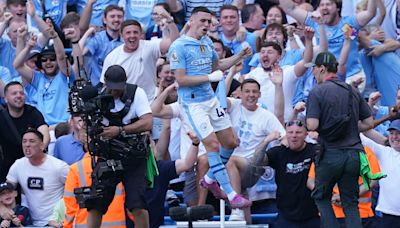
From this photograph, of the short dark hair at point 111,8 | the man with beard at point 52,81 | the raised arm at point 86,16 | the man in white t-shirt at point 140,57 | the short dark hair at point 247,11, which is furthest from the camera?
the short dark hair at point 247,11

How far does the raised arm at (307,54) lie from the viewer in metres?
17.0

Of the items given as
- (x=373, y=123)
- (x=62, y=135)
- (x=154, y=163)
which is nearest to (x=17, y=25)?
(x=62, y=135)

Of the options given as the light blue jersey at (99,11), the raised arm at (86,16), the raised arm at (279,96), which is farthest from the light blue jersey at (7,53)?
the raised arm at (279,96)

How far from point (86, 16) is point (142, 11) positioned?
1.05 metres

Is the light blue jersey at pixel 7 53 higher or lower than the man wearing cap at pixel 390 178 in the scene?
higher

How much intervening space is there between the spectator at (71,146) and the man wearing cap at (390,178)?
3.81 m

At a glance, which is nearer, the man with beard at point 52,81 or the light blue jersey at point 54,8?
the man with beard at point 52,81

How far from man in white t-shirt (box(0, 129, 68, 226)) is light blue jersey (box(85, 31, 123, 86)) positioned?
91.2 inches

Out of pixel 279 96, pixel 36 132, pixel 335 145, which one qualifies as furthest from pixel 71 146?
pixel 335 145

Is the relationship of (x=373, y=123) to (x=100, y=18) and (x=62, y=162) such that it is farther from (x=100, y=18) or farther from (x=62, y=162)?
(x=100, y=18)

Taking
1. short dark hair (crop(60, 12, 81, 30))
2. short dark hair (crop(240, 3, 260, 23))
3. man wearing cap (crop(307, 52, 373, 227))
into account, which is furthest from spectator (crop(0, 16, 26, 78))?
man wearing cap (crop(307, 52, 373, 227))

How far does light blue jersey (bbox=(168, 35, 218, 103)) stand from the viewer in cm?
1475

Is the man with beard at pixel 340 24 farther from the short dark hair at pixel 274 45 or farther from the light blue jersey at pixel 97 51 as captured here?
the light blue jersey at pixel 97 51

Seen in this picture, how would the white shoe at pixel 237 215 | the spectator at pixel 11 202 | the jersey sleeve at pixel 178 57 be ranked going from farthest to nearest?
the spectator at pixel 11 202 < the white shoe at pixel 237 215 < the jersey sleeve at pixel 178 57
